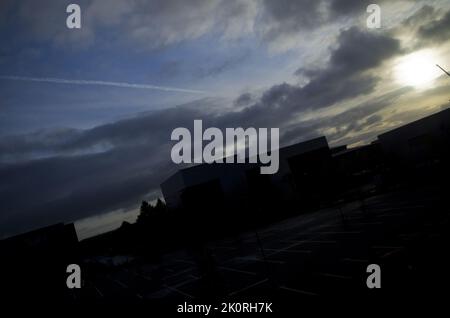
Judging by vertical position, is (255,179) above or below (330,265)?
above

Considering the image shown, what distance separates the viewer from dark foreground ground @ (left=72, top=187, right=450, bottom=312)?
11.4 metres

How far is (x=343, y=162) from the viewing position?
75.0 meters

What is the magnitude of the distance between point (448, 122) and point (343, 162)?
4042 centimetres

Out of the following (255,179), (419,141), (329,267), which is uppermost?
(419,141)

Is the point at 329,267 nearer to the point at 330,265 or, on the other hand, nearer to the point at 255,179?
the point at 330,265

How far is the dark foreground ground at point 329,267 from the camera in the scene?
11406 millimetres

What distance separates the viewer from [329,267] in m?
14.7

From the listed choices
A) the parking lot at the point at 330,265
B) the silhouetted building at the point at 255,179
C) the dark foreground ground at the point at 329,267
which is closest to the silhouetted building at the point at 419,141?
the silhouetted building at the point at 255,179

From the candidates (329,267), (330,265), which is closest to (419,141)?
(330,265)

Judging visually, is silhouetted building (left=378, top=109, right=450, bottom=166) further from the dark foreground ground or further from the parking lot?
the parking lot

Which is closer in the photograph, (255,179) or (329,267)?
(329,267)
